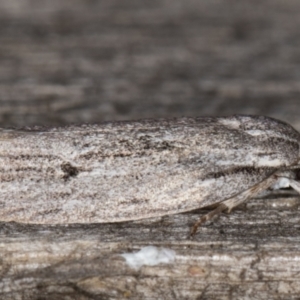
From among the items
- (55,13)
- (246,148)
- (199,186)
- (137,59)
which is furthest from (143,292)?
(55,13)

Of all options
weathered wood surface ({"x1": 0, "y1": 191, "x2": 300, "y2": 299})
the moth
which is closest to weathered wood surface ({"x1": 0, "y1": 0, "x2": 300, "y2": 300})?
weathered wood surface ({"x1": 0, "y1": 191, "x2": 300, "y2": 299})

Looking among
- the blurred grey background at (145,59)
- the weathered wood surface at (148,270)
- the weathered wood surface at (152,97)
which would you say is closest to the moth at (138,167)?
the weathered wood surface at (152,97)

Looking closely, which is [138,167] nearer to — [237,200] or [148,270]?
[237,200]

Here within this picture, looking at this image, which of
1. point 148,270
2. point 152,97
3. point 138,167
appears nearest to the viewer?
point 148,270

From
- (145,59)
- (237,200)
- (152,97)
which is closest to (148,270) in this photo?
(237,200)

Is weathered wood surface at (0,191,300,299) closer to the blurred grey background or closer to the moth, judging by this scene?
the moth

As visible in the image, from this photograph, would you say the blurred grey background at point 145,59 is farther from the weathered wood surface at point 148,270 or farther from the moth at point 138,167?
the weathered wood surface at point 148,270
